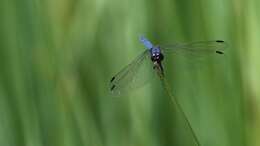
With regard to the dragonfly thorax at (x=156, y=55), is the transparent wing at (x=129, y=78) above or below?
below

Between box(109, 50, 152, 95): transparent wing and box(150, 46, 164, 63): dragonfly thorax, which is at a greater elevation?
box(150, 46, 164, 63): dragonfly thorax

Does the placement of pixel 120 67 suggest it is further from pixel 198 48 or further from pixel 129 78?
pixel 198 48

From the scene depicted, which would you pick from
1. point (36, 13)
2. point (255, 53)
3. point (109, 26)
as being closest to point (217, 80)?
point (255, 53)

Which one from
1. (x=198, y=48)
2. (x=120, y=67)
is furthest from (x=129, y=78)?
(x=198, y=48)

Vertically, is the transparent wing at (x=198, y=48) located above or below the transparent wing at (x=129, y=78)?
above

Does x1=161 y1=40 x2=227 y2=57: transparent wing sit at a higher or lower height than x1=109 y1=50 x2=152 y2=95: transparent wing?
higher
